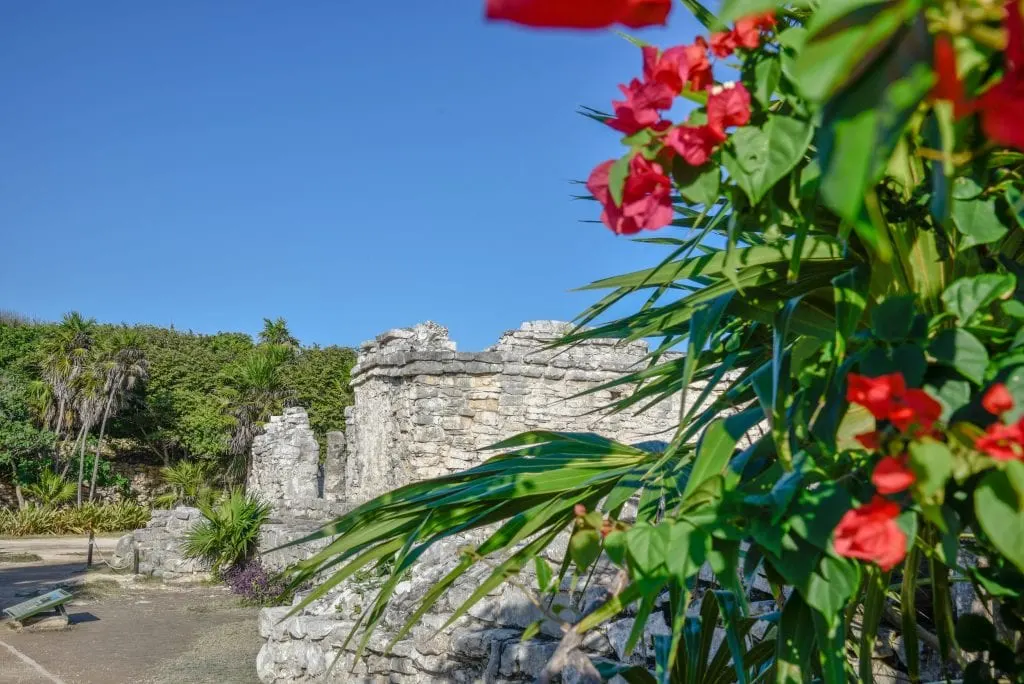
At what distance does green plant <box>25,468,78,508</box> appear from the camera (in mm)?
18562

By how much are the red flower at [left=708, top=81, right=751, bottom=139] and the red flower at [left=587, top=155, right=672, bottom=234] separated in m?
0.07

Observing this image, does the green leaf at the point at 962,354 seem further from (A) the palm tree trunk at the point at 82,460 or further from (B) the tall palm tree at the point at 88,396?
(B) the tall palm tree at the point at 88,396

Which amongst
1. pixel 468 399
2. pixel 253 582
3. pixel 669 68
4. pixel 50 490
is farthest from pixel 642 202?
pixel 50 490

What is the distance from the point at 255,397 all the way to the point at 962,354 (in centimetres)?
2007

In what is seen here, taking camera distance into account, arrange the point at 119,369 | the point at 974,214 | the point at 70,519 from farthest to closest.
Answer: the point at 119,369, the point at 70,519, the point at 974,214

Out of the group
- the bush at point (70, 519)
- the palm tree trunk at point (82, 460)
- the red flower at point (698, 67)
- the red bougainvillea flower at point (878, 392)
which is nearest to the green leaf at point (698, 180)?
the red flower at point (698, 67)

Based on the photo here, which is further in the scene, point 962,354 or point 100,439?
point 100,439

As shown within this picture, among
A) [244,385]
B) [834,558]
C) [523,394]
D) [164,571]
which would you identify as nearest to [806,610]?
[834,558]

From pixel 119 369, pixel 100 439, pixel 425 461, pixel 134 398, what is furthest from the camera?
pixel 134 398

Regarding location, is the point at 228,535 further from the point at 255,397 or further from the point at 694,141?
the point at 694,141

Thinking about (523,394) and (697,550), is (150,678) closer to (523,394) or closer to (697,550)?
(523,394)

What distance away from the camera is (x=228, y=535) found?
11.8 metres

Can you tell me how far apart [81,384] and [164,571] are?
9.43 metres

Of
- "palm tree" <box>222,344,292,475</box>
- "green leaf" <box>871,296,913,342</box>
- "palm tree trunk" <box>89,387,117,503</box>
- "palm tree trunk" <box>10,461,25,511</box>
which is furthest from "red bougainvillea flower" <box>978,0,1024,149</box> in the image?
"palm tree trunk" <box>10,461,25,511</box>
